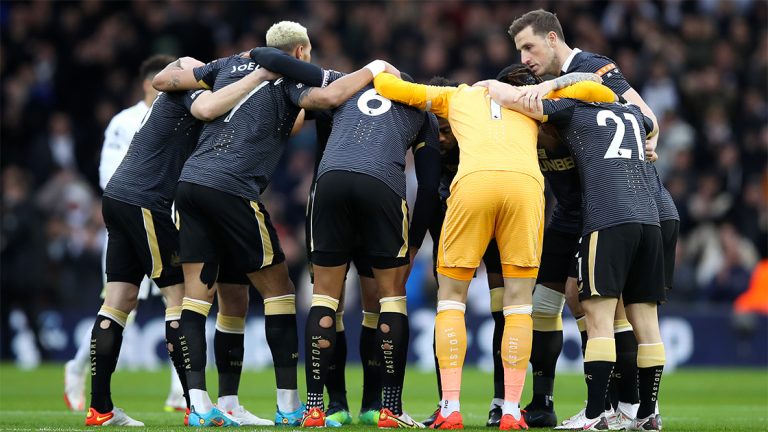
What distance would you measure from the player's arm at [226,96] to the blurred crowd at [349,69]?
10.1 meters

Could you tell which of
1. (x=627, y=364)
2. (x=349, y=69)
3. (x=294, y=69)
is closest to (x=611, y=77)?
(x=627, y=364)

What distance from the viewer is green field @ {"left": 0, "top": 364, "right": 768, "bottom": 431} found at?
9.16 m

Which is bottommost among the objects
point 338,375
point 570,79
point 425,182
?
point 338,375

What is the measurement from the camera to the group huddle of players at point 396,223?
788cm

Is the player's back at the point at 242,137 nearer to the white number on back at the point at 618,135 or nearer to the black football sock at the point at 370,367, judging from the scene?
the black football sock at the point at 370,367

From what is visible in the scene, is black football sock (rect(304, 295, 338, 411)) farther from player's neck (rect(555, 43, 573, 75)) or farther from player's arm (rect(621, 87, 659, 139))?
player's arm (rect(621, 87, 659, 139))

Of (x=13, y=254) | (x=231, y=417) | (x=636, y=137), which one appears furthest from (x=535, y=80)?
(x=13, y=254)

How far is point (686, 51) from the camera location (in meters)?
20.8

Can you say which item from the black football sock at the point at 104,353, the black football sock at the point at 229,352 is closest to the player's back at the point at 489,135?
the black football sock at the point at 229,352

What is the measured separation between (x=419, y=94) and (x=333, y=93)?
59cm

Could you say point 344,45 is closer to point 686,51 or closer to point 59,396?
point 686,51

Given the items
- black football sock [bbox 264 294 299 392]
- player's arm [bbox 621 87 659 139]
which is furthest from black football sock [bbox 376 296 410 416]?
player's arm [bbox 621 87 659 139]

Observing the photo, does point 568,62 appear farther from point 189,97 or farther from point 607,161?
point 189,97

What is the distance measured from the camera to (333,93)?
8211 mm
